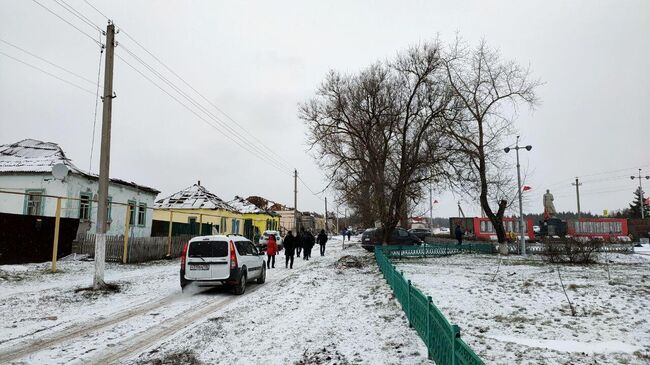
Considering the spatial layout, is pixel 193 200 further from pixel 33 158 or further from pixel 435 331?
pixel 435 331

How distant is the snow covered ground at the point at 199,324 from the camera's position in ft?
19.2

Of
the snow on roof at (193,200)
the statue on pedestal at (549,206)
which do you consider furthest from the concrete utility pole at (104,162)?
the statue on pedestal at (549,206)

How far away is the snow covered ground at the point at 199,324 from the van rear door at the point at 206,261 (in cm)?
59

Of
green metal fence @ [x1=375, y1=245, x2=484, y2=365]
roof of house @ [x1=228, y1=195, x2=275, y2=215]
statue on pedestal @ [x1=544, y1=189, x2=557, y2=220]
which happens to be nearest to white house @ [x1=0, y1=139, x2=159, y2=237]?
green metal fence @ [x1=375, y1=245, x2=484, y2=365]

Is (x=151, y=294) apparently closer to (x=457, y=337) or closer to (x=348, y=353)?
(x=348, y=353)

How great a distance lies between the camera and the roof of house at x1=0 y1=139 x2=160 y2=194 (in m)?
21.9

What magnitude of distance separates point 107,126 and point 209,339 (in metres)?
8.28

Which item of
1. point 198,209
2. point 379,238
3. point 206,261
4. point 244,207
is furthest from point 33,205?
point 244,207

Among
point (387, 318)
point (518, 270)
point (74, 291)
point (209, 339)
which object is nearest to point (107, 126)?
point (74, 291)

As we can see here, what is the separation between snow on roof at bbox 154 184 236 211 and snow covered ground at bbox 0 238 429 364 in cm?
2602

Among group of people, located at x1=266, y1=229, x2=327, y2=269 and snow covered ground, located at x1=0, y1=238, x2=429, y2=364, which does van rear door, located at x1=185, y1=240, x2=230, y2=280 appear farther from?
group of people, located at x1=266, y1=229, x2=327, y2=269

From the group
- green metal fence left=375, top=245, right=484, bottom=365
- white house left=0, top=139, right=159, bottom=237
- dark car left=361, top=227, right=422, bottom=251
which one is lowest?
green metal fence left=375, top=245, right=484, bottom=365

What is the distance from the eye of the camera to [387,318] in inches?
320

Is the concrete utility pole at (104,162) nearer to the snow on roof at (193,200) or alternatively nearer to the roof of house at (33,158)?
the roof of house at (33,158)
